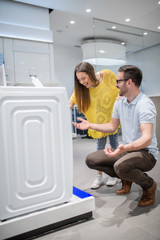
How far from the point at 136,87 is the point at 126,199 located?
83cm

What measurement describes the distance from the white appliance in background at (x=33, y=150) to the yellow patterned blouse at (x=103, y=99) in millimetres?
794

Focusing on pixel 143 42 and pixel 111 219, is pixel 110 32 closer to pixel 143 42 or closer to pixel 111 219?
pixel 143 42

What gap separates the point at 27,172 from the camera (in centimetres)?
118

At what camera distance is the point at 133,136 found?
5.25 ft

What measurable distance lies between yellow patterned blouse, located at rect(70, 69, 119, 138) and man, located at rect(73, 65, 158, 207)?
0.85 ft

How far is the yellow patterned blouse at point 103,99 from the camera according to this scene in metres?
2.02

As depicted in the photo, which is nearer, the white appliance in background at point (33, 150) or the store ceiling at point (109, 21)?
the white appliance in background at point (33, 150)

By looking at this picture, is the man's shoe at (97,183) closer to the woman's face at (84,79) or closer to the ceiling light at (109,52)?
the woman's face at (84,79)

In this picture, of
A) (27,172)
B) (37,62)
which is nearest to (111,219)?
(27,172)

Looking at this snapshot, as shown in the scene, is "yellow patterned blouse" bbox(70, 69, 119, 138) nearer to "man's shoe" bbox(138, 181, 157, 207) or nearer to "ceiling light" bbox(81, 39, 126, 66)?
"man's shoe" bbox(138, 181, 157, 207)

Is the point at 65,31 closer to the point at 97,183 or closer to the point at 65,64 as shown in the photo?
the point at 65,64

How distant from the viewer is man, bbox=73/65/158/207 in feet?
4.68

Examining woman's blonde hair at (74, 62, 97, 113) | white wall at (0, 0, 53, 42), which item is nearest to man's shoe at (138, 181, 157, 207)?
woman's blonde hair at (74, 62, 97, 113)

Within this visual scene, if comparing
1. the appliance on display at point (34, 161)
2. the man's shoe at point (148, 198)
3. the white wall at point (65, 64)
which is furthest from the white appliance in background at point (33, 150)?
the white wall at point (65, 64)
